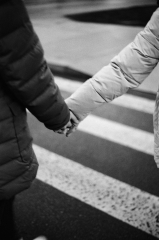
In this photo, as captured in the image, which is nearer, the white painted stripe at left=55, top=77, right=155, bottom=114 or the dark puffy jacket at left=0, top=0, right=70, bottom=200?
the dark puffy jacket at left=0, top=0, right=70, bottom=200

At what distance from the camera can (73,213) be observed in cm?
284

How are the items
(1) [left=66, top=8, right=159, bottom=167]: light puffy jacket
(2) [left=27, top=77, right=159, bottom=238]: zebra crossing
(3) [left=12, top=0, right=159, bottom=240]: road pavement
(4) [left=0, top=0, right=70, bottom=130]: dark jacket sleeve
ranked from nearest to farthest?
1. (4) [left=0, top=0, right=70, bottom=130]: dark jacket sleeve
2. (1) [left=66, top=8, right=159, bottom=167]: light puffy jacket
3. (3) [left=12, top=0, right=159, bottom=240]: road pavement
4. (2) [left=27, top=77, right=159, bottom=238]: zebra crossing

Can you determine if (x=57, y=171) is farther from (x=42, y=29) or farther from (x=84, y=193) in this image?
(x=42, y=29)

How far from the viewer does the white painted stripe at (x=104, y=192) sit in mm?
2756

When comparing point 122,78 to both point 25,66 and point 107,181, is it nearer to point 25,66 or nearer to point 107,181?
point 25,66

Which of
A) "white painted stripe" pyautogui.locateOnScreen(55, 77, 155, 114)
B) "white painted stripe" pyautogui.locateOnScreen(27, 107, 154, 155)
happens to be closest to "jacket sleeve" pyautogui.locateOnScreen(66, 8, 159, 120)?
"white painted stripe" pyautogui.locateOnScreen(27, 107, 154, 155)

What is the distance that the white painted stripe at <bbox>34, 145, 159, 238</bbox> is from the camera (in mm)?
2756

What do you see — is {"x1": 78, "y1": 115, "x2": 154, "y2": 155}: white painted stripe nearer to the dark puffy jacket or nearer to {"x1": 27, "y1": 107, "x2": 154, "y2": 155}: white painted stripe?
{"x1": 27, "y1": 107, "x2": 154, "y2": 155}: white painted stripe

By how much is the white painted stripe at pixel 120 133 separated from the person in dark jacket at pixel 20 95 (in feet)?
7.41

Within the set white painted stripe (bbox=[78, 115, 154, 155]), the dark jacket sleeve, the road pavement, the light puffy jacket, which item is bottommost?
white painted stripe (bbox=[78, 115, 154, 155])

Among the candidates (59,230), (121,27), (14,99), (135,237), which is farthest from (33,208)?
(121,27)

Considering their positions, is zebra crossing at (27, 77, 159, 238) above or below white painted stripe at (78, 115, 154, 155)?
above

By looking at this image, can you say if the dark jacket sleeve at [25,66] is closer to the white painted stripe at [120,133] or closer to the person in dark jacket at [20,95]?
the person in dark jacket at [20,95]

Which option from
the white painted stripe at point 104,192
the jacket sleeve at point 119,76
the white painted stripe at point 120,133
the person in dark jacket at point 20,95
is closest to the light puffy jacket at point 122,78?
the jacket sleeve at point 119,76
